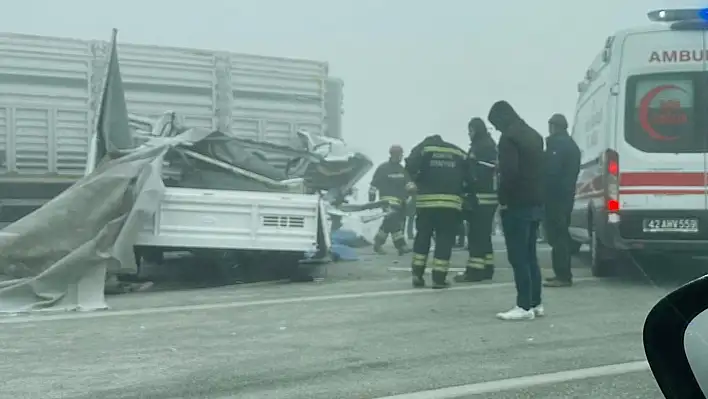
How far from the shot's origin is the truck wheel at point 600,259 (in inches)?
385

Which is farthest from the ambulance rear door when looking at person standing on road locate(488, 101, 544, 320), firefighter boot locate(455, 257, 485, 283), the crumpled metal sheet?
the crumpled metal sheet

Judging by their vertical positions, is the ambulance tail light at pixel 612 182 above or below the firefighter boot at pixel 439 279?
above

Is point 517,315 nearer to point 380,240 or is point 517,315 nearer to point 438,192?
point 438,192

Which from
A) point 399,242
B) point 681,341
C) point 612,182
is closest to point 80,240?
point 612,182

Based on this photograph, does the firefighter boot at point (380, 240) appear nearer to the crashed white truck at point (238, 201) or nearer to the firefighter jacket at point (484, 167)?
the crashed white truck at point (238, 201)

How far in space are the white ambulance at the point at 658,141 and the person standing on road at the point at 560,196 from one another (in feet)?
1.11

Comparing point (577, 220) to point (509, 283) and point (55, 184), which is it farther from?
point (55, 184)

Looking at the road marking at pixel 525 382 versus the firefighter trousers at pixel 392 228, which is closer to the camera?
the road marking at pixel 525 382

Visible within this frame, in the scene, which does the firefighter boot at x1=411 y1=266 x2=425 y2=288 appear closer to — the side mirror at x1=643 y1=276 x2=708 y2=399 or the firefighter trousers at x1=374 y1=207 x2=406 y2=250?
the firefighter trousers at x1=374 y1=207 x2=406 y2=250

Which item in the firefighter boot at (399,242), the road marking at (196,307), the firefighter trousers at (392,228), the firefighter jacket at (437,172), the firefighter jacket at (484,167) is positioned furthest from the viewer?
the firefighter trousers at (392,228)

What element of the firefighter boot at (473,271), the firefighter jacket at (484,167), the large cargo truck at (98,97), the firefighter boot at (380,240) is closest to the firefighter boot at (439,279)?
the firefighter boot at (473,271)

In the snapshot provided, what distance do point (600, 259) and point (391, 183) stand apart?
486 centimetres

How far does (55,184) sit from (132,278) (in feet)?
6.10

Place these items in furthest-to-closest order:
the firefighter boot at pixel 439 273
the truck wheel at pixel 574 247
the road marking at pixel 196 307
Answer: the truck wheel at pixel 574 247, the firefighter boot at pixel 439 273, the road marking at pixel 196 307
